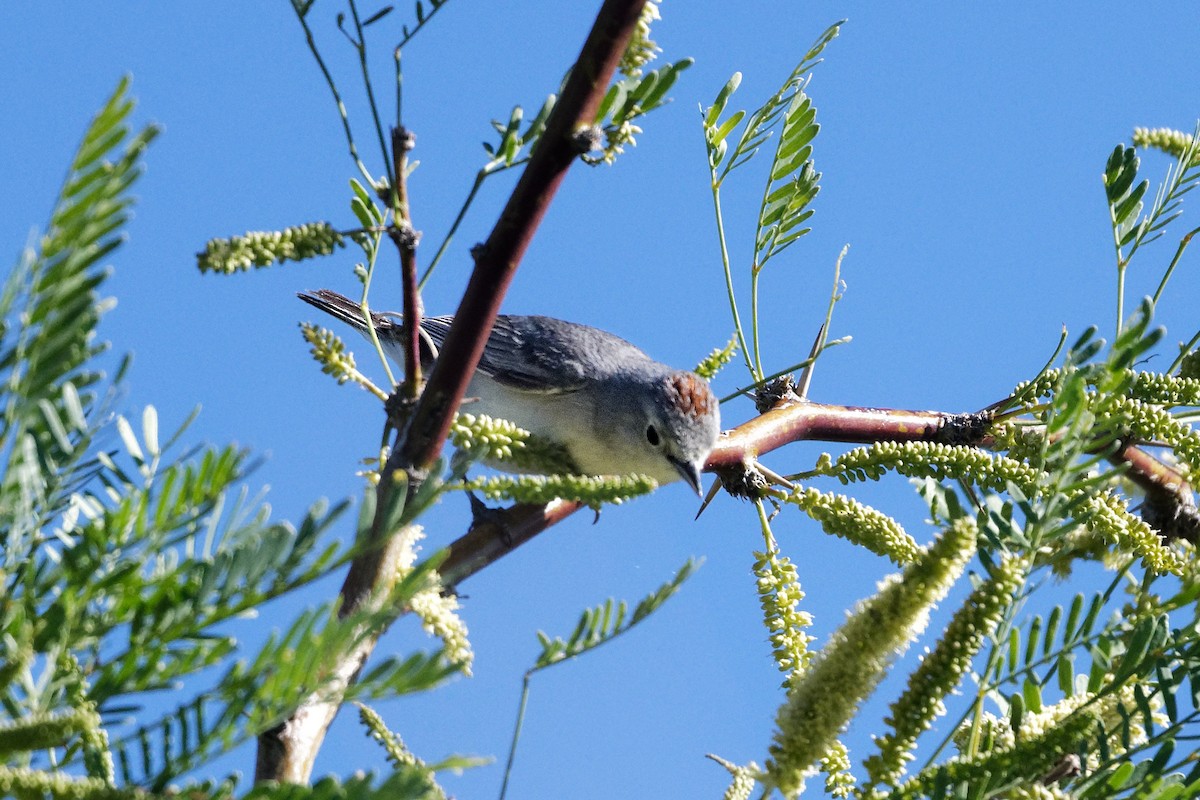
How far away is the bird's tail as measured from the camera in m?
6.48

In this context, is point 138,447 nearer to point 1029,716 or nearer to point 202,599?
point 202,599

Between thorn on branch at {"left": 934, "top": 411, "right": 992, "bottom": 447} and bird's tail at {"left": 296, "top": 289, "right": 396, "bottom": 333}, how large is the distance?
3556 mm

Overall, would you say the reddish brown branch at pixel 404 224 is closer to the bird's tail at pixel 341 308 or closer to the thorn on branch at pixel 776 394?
the thorn on branch at pixel 776 394

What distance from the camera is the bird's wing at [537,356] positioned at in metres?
5.68

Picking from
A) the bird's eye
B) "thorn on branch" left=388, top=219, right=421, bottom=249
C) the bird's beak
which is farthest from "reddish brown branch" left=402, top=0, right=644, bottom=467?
the bird's eye

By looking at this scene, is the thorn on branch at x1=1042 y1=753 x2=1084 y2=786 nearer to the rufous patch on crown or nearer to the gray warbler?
the gray warbler

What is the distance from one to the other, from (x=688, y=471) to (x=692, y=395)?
349 mm

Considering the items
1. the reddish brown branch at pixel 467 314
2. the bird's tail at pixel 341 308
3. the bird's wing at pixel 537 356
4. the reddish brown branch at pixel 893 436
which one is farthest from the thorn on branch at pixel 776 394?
the bird's tail at pixel 341 308

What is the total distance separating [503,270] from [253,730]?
0.77m

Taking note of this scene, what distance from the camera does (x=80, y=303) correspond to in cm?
108

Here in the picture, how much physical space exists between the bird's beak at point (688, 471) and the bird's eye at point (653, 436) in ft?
0.33

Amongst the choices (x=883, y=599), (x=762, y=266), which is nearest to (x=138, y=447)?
(x=883, y=599)

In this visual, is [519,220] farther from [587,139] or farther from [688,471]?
[688,471]

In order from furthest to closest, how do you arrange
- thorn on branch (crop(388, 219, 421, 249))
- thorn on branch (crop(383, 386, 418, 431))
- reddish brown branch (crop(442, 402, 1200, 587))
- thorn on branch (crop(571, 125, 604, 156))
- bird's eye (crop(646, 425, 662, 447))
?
1. bird's eye (crop(646, 425, 662, 447))
2. reddish brown branch (crop(442, 402, 1200, 587))
3. thorn on branch (crop(383, 386, 418, 431))
4. thorn on branch (crop(388, 219, 421, 249))
5. thorn on branch (crop(571, 125, 604, 156))
